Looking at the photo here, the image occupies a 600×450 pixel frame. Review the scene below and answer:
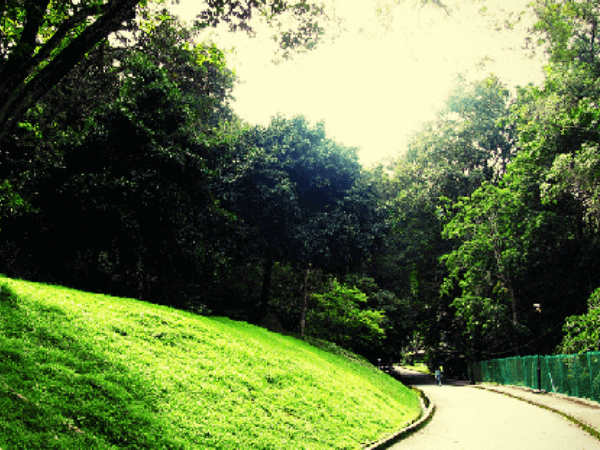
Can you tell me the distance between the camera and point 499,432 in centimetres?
1040

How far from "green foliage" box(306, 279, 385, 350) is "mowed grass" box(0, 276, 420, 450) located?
1294 centimetres

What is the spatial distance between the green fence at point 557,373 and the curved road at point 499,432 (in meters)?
2.24

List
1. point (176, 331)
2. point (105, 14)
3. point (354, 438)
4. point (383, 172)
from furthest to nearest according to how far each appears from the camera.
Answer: point (383, 172), point (176, 331), point (354, 438), point (105, 14)

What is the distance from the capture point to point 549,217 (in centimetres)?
2577

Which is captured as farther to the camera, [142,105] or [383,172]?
[383,172]

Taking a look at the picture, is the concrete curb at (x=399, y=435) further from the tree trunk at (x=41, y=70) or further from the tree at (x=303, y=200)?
the tree at (x=303, y=200)

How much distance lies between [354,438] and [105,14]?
8300 mm

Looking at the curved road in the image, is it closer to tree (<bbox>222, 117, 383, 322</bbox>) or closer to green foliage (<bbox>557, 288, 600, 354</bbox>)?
green foliage (<bbox>557, 288, 600, 354</bbox>)

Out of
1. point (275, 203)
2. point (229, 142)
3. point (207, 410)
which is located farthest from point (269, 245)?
point (207, 410)

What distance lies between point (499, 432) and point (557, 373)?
37.5 feet

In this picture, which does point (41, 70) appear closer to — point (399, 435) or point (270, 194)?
point (399, 435)

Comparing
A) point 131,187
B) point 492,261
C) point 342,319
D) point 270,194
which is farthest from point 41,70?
point 492,261

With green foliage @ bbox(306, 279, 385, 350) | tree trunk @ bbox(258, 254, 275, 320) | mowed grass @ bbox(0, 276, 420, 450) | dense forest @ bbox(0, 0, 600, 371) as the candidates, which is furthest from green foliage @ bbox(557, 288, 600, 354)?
tree trunk @ bbox(258, 254, 275, 320)

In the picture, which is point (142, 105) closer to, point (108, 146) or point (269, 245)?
point (108, 146)
